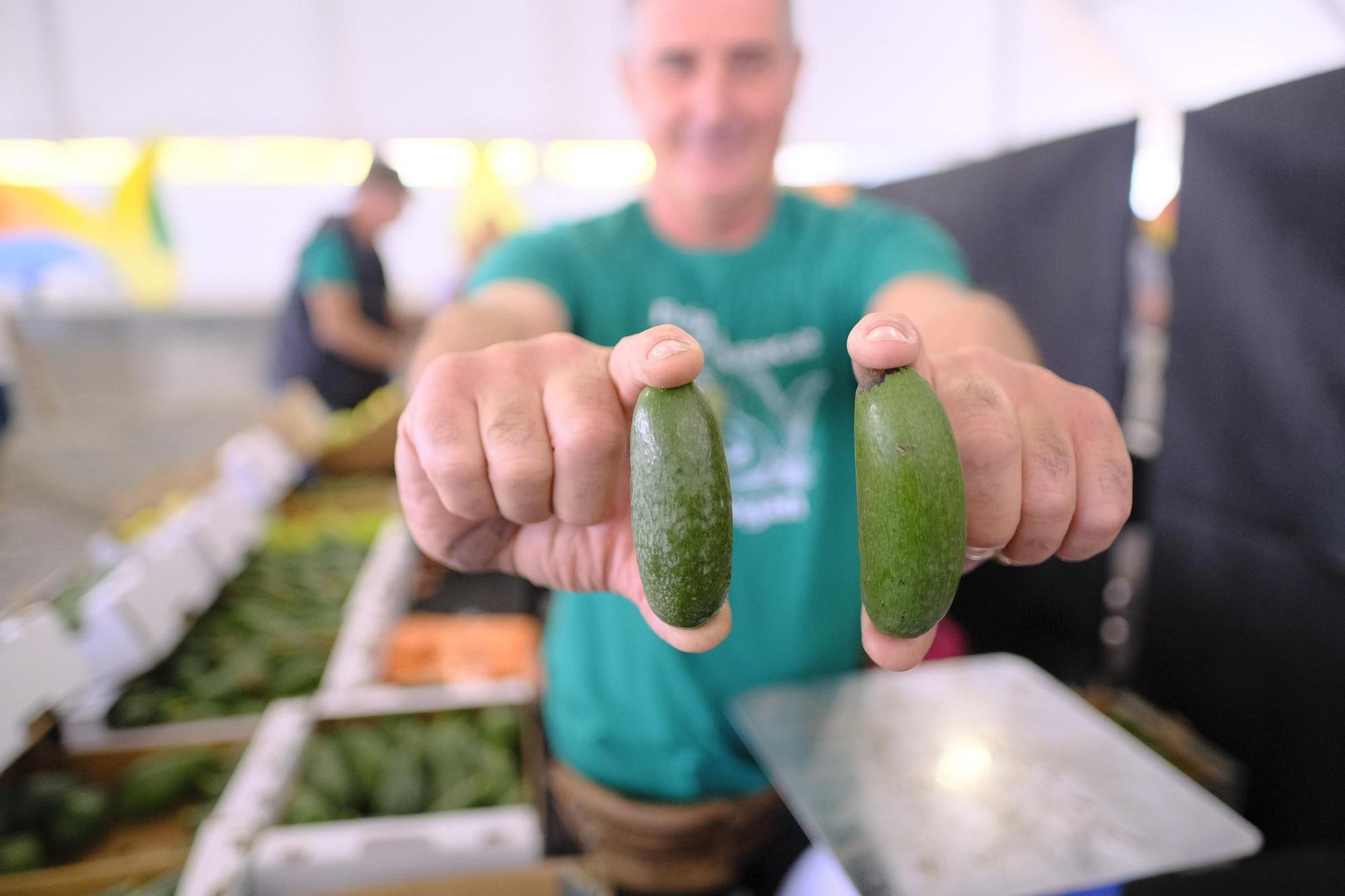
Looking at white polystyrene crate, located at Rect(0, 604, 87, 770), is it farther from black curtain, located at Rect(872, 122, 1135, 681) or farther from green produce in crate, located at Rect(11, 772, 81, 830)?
black curtain, located at Rect(872, 122, 1135, 681)

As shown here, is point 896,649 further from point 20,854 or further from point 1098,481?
point 20,854

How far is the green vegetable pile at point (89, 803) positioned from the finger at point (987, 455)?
1941 millimetres

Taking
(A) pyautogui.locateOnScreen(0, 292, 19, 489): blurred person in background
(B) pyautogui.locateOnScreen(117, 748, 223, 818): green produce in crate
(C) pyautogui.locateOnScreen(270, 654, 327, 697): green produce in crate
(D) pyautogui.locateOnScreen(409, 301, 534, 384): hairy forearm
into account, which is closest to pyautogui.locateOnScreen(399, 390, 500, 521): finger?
(D) pyautogui.locateOnScreen(409, 301, 534, 384): hairy forearm

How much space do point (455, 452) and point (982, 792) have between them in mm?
826

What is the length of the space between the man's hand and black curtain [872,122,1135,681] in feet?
4.38

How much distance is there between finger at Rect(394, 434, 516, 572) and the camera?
78cm

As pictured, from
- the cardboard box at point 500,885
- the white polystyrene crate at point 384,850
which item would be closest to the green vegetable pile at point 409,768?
the white polystyrene crate at point 384,850

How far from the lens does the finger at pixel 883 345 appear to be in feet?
Result: 1.97

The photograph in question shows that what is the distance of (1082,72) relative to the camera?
10945 mm

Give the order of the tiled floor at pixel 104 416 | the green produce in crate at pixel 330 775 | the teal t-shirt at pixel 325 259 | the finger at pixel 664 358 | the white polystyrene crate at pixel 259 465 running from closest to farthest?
1. the finger at pixel 664 358
2. the tiled floor at pixel 104 416
3. the green produce in crate at pixel 330 775
4. the white polystyrene crate at pixel 259 465
5. the teal t-shirt at pixel 325 259

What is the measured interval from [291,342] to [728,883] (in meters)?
4.07

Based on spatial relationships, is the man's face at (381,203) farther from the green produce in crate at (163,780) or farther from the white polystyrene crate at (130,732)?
the green produce in crate at (163,780)

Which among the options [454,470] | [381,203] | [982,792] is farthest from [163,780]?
[381,203]

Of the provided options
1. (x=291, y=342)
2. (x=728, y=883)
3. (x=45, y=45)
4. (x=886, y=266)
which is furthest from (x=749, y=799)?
(x=45, y=45)
